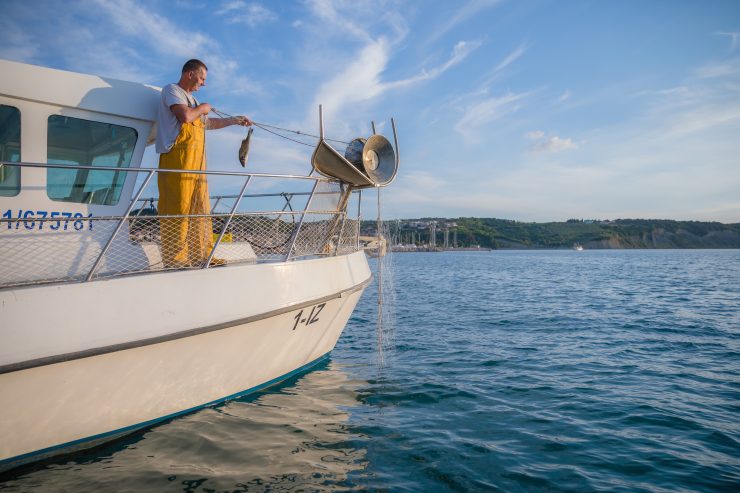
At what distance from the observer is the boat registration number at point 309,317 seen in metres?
5.21

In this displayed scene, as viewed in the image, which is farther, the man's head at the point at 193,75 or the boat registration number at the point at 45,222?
the man's head at the point at 193,75

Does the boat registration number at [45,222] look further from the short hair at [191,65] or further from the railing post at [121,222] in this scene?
the short hair at [191,65]

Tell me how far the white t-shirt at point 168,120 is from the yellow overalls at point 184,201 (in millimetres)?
76

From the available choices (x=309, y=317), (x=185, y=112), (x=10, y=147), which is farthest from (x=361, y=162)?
(x=10, y=147)

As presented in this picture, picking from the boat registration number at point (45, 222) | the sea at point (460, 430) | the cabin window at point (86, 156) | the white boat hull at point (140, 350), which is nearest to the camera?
the white boat hull at point (140, 350)

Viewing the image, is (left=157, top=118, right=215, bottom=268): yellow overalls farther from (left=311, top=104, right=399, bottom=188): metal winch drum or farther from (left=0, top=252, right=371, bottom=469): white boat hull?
(left=311, top=104, right=399, bottom=188): metal winch drum

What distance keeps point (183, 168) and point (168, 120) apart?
0.48 m

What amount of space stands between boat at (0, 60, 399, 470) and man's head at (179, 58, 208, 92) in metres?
0.36

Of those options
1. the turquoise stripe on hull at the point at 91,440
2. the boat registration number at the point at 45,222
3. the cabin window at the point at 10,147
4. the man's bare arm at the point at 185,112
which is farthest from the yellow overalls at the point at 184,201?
the turquoise stripe on hull at the point at 91,440

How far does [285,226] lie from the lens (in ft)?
17.7

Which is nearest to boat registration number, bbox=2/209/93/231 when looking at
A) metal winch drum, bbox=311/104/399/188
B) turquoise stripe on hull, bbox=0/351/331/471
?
turquoise stripe on hull, bbox=0/351/331/471

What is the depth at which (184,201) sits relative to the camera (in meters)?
4.42

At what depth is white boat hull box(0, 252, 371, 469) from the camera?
11.0ft

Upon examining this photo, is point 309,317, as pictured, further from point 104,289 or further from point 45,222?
point 45,222
